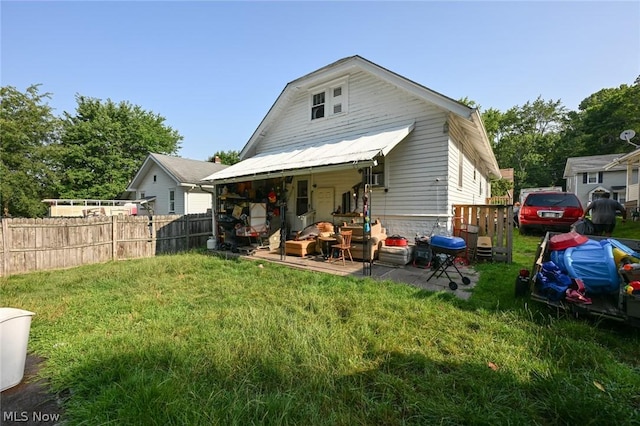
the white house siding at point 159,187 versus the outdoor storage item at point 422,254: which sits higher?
the white house siding at point 159,187

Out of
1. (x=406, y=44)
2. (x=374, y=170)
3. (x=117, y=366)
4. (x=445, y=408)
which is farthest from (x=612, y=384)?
(x=406, y=44)

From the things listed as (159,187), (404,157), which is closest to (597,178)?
(404,157)

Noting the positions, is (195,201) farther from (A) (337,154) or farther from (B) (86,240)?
(A) (337,154)

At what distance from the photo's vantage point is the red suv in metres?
8.96

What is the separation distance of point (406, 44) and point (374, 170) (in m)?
4.32

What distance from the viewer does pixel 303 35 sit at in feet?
29.0

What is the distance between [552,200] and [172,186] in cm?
2131

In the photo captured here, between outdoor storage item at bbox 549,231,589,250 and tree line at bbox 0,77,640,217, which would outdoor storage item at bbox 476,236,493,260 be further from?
tree line at bbox 0,77,640,217

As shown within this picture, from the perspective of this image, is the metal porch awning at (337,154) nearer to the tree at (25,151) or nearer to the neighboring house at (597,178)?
the tree at (25,151)

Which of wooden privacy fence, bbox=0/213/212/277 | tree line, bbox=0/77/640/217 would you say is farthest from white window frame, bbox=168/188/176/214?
tree line, bbox=0/77/640/217

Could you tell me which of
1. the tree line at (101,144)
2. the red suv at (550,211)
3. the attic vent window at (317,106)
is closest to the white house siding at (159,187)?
the tree line at (101,144)

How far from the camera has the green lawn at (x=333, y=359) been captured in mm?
2008

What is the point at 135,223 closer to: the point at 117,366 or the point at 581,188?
the point at 117,366

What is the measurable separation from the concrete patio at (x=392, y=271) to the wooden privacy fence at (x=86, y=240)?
4498 mm
